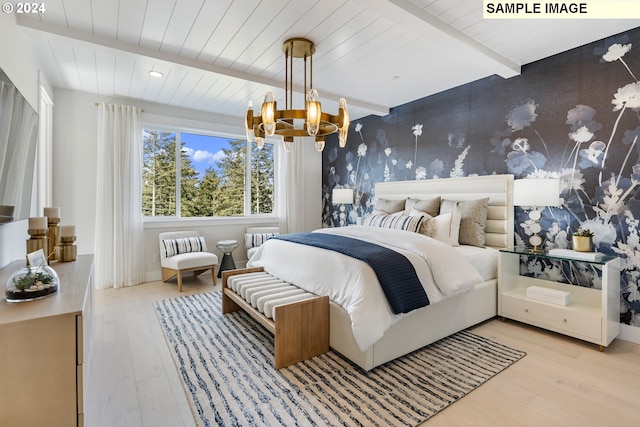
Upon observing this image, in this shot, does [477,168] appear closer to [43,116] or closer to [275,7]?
A: [275,7]

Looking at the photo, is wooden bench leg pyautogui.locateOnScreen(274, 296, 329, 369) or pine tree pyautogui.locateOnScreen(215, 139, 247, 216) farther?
pine tree pyautogui.locateOnScreen(215, 139, 247, 216)

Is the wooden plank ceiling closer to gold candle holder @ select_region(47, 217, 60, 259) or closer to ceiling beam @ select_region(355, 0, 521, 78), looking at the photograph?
ceiling beam @ select_region(355, 0, 521, 78)

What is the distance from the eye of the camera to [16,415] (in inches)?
49.3

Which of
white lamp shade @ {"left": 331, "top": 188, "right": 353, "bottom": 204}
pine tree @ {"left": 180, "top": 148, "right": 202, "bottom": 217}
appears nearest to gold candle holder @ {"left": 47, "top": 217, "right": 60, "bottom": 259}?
pine tree @ {"left": 180, "top": 148, "right": 202, "bottom": 217}

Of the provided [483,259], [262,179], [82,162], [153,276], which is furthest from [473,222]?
[82,162]

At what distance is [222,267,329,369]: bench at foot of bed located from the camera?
213cm

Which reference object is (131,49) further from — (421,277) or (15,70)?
(421,277)

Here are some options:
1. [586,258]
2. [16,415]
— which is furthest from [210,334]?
[586,258]

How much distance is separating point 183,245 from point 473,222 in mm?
3642

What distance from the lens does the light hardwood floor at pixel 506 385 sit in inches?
65.7

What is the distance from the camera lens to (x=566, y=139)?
2881mm

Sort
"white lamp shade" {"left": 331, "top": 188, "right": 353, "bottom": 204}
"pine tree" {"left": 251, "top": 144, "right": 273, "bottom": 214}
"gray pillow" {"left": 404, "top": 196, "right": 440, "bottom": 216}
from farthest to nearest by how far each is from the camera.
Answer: "pine tree" {"left": 251, "top": 144, "right": 273, "bottom": 214}, "white lamp shade" {"left": 331, "top": 188, "right": 353, "bottom": 204}, "gray pillow" {"left": 404, "top": 196, "right": 440, "bottom": 216}

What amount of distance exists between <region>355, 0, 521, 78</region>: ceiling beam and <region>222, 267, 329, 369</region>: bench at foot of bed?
6.64 feet

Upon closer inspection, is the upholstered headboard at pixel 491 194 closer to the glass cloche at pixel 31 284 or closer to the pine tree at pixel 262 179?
the pine tree at pixel 262 179
